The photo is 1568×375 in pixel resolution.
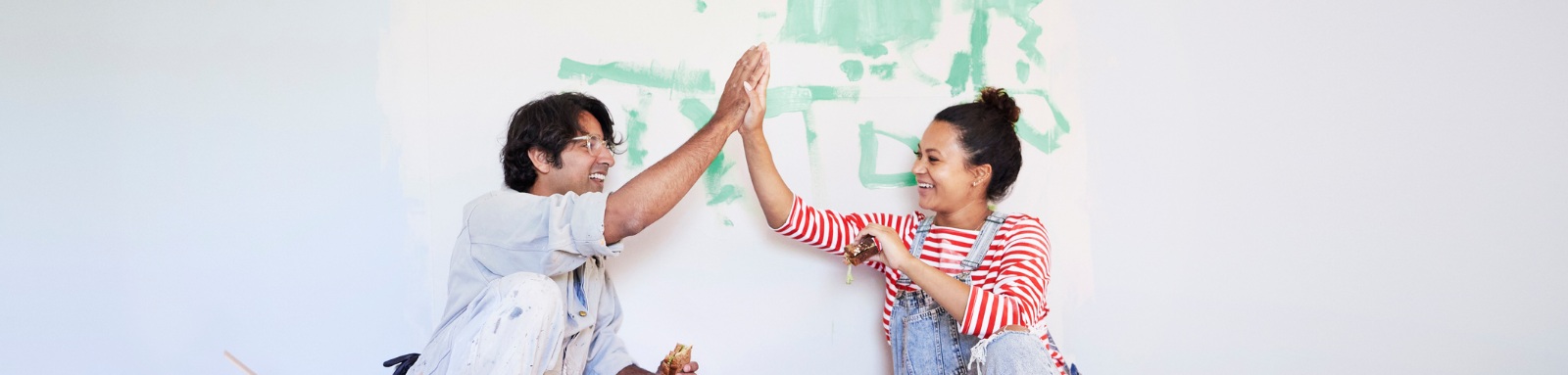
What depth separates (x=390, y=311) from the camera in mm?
2199

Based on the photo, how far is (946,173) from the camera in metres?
1.98

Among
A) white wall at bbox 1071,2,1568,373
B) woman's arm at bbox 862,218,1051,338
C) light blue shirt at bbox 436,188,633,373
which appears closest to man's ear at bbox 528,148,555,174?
light blue shirt at bbox 436,188,633,373

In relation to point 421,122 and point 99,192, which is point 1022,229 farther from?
point 99,192

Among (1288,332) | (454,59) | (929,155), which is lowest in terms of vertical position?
(1288,332)

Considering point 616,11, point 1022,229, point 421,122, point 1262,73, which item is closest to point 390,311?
point 421,122

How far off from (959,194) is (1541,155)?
56.6 inches

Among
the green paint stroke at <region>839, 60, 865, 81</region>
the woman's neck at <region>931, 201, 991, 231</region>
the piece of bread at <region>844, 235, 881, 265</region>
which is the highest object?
the green paint stroke at <region>839, 60, 865, 81</region>

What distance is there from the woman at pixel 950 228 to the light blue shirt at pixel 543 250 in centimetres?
41

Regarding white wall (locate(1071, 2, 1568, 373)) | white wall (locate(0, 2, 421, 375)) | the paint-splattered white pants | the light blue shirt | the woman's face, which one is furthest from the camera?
white wall (locate(1071, 2, 1568, 373))

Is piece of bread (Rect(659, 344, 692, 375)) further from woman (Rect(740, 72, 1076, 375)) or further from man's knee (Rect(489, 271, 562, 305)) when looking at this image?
man's knee (Rect(489, 271, 562, 305))

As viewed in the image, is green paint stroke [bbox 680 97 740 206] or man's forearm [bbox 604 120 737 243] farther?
green paint stroke [bbox 680 97 740 206]

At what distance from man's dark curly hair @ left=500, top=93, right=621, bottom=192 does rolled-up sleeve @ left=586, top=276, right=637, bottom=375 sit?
30 centimetres

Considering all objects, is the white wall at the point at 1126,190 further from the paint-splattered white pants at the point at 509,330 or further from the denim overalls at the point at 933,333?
the paint-splattered white pants at the point at 509,330

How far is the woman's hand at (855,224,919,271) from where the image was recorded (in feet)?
5.80
